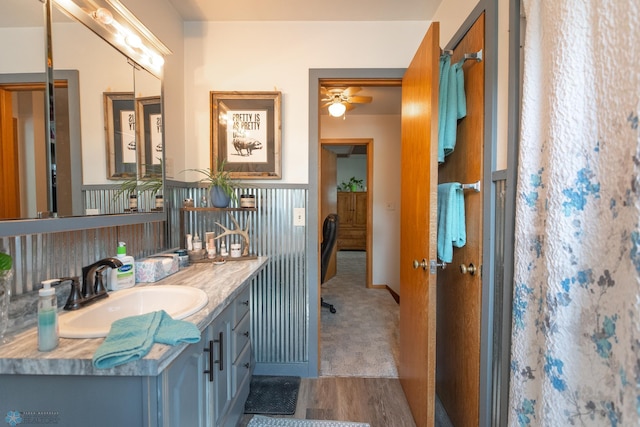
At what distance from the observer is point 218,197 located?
1.75m

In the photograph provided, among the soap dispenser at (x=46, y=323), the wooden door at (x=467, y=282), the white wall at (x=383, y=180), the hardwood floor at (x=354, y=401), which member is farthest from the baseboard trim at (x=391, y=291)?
the soap dispenser at (x=46, y=323)

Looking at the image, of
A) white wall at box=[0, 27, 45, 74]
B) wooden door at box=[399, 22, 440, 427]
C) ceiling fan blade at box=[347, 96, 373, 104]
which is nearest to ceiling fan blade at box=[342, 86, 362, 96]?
ceiling fan blade at box=[347, 96, 373, 104]

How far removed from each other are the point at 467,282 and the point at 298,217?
1.10 meters

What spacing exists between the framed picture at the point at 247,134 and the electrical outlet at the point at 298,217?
0.27 m

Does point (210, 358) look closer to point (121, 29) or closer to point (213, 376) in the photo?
point (213, 376)

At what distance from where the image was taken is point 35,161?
0.91m

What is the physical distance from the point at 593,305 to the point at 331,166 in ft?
14.4

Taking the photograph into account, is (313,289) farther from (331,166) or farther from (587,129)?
(331,166)

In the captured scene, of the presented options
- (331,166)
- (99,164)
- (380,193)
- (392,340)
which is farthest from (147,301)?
(331,166)

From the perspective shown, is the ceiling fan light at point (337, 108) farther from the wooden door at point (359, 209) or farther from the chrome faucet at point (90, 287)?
the wooden door at point (359, 209)

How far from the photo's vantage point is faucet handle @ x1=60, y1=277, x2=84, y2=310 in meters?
0.92

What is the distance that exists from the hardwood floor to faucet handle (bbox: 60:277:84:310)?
1.13 metres

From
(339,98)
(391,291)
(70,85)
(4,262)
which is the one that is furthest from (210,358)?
(391,291)

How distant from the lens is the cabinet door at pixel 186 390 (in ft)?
2.46
